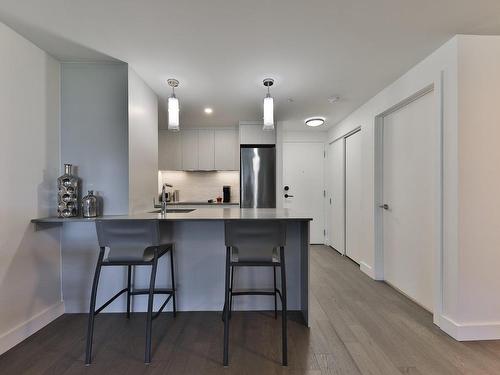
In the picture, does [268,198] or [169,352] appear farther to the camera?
[268,198]

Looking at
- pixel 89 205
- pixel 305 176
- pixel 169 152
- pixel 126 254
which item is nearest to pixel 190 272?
pixel 126 254

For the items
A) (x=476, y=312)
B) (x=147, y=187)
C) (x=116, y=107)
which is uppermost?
(x=116, y=107)

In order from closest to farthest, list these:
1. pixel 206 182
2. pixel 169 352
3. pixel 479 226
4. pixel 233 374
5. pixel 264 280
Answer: pixel 233 374 < pixel 169 352 < pixel 479 226 < pixel 264 280 < pixel 206 182

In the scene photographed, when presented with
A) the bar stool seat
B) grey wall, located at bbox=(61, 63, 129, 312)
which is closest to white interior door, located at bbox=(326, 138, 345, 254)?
grey wall, located at bbox=(61, 63, 129, 312)

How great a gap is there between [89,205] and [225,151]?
279 centimetres

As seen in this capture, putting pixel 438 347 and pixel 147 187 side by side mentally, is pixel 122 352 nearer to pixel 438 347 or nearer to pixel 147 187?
pixel 147 187

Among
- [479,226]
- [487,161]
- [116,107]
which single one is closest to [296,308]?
[479,226]

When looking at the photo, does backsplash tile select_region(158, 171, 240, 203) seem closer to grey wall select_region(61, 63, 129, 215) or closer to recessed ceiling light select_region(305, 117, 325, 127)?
recessed ceiling light select_region(305, 117, 325, 127)

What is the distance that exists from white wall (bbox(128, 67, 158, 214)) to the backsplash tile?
1912 mm

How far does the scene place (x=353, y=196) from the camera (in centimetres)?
403

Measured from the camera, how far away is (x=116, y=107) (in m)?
2.42

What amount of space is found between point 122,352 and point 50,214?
1296 mm

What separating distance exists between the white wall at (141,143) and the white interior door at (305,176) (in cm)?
278

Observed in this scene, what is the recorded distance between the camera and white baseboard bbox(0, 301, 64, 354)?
72.3 inches
